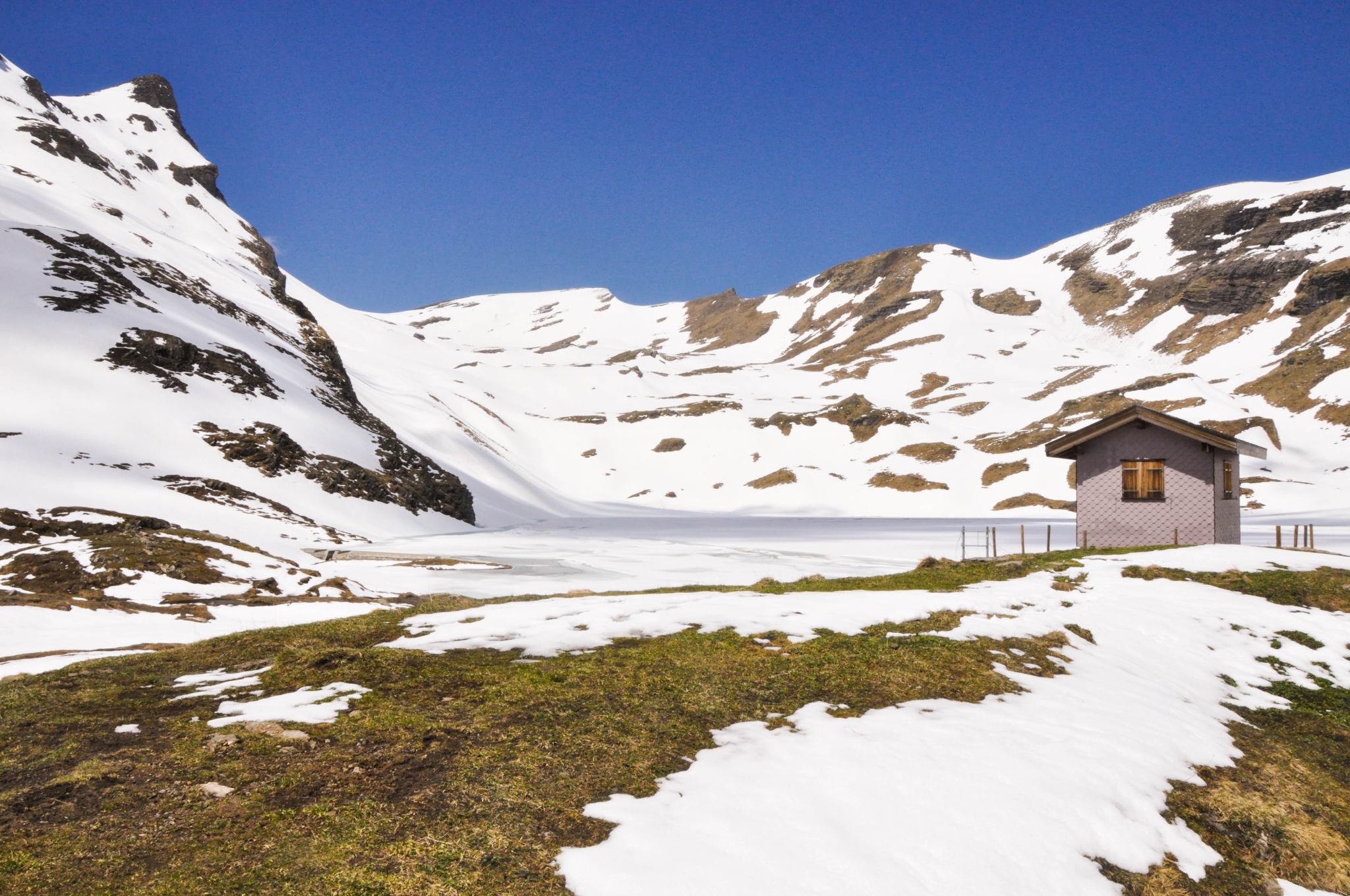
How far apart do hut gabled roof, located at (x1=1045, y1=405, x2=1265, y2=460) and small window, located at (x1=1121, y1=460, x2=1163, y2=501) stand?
149 cm

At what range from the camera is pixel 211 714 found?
24.5 ft

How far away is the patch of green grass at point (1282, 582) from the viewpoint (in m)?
14.7

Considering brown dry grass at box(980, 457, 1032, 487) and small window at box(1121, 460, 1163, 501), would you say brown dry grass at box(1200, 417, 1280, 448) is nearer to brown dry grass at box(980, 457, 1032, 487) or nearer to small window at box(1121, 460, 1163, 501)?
brown dry grass at box(980, 457, 1032, 487)

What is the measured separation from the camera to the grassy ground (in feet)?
15.9

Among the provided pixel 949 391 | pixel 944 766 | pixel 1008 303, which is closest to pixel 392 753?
pixel 944 766

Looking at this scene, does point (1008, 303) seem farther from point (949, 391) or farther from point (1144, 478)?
point (1144, 478)

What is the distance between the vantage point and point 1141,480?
28078 millimetres

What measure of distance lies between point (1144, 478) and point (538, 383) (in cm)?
12821

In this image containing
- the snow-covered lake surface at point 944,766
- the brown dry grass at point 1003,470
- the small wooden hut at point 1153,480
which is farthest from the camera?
the brown dry grass at point 1003,470

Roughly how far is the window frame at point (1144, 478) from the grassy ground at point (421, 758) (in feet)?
63.2

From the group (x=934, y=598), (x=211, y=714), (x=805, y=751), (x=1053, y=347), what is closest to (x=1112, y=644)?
(x=934, y=598)

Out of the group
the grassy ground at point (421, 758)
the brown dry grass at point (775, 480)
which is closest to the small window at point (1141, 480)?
the grassy ground at point (421, 758)

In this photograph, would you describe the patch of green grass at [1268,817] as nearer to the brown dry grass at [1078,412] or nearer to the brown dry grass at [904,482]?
the brown dry grass at [904,482]

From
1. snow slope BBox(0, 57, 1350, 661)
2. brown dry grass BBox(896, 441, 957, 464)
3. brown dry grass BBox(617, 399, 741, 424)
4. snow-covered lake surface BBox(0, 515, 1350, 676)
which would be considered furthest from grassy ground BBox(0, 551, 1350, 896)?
brown dry grass BBox(617, 399, 741, 424)
